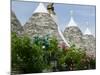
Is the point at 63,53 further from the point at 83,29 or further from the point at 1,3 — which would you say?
the point at 1,3

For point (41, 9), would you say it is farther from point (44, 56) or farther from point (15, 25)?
point (44, 56)

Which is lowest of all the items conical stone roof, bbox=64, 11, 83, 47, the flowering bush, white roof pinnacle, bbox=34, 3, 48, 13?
the flowering bush

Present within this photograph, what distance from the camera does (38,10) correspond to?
2541mm

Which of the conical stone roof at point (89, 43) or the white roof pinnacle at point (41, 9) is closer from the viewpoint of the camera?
the white roof pinnacle at point (41, 9)

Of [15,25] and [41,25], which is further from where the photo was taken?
[41,25]

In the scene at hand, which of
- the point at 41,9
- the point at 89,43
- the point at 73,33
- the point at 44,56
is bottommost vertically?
the point at 44,56

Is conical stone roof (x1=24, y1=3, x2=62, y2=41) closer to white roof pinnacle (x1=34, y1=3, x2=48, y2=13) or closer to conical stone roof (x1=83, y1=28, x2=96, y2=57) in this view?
white roof pinnacle (x1=34, y1=3, x2=48, y2=13)

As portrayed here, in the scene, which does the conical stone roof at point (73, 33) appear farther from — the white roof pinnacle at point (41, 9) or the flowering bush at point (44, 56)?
the white roof pinnacle at point (41, 9)

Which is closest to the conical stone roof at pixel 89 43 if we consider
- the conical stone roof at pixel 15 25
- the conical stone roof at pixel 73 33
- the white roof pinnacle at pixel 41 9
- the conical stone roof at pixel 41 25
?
the conical stone roof at pixel 73 33

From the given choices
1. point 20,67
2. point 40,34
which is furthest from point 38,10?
point 20,67

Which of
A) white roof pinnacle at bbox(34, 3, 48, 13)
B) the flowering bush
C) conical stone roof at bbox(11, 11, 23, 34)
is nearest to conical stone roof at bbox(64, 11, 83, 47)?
the flowering bush

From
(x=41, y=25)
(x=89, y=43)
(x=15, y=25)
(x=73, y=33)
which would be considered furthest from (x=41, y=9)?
(x=89, y=43)

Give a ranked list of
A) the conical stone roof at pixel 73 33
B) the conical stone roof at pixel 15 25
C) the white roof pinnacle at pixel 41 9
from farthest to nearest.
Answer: the conical stone roof at pixel 73 33
the white roof pinnacle at pixel 41 9
the conical stone roof at pixel 15 25

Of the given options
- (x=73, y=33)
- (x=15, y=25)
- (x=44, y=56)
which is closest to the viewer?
(x=15, y=25)
